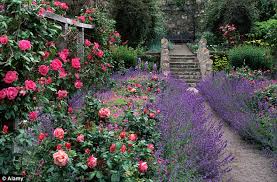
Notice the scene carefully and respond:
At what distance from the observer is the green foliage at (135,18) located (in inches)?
611

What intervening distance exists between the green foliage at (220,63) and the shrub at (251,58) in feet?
1.78

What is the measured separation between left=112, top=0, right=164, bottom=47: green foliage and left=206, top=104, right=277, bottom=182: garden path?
945cm

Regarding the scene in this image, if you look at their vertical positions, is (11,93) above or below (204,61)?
above

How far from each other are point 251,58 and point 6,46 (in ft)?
40.6

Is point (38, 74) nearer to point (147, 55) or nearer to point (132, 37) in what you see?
point (147, 55)

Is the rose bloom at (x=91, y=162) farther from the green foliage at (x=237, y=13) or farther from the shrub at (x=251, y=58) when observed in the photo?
the green foliage at (x=237, y=13)

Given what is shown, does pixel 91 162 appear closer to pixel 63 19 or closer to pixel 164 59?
pixel 63 19

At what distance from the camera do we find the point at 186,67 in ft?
48.9

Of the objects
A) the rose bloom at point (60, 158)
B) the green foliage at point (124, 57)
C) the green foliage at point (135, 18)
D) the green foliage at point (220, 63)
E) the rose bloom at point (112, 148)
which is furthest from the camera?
the green foliage at point (135, 18)

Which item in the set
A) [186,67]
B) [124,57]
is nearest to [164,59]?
[186,67]

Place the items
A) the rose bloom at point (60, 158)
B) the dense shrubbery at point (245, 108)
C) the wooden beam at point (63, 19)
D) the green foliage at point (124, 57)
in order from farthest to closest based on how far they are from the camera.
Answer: the green foliage at point (124, 57) → the dense shrubbery at point (245, 108) → the wooden beam at point (63, 19) → the rose bloom at point (60, 158)

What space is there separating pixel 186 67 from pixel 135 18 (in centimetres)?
294

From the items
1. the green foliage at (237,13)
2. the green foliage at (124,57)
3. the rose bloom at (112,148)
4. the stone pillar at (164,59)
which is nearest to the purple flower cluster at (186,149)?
the rose bloom at (112,148)

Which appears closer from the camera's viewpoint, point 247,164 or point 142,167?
point 142,167
